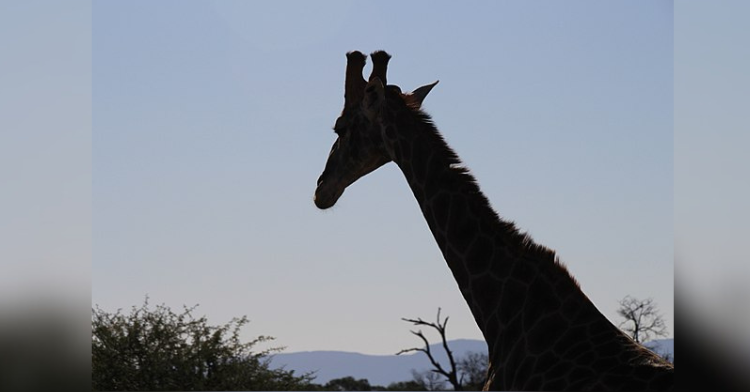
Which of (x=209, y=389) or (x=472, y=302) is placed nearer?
(x=472, y=302)

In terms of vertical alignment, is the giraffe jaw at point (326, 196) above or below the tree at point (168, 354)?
above

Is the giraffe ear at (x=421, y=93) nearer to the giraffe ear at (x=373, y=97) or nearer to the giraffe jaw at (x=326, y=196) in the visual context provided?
the giraffe ear at (x=373, y=97)

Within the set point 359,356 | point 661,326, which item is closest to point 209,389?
point 661,326

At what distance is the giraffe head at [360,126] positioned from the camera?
4551 millimetres

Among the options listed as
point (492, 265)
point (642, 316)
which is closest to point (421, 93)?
point (492, 265)

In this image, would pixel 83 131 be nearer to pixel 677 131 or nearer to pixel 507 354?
pixel 677 131

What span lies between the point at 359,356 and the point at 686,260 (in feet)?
98.6

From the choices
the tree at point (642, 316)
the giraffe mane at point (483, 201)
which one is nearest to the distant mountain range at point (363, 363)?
the tree at point (642, 316)

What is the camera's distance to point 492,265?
3.88 m

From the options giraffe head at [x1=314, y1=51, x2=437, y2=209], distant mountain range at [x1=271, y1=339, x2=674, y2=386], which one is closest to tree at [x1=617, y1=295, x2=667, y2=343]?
distant mountain range at [x1=271, y1=339, x2=674, y2=386]

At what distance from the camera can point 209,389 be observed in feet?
33.8

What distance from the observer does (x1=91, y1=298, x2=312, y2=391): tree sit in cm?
1005

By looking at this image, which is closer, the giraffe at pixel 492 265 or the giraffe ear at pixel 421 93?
the giraffe at pixel 492 265

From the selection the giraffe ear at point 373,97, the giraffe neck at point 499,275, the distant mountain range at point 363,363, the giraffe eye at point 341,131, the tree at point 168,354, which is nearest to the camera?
the giraffe neck at point 499,275
